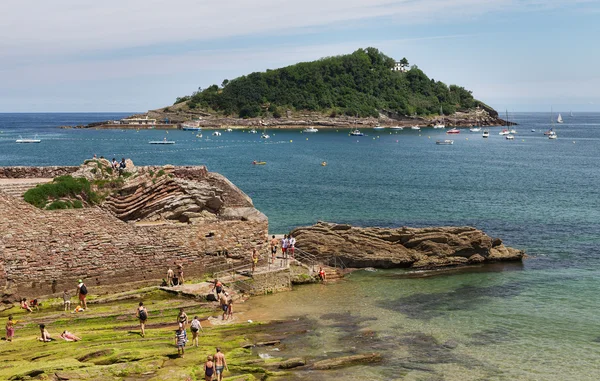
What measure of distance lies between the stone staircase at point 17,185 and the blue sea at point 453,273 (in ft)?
40.5

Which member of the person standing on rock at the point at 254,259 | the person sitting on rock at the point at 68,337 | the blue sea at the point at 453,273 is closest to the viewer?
the person sitting on rock at the point at 68,337

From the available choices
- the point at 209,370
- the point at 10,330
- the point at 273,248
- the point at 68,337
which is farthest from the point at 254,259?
the point at 209,370

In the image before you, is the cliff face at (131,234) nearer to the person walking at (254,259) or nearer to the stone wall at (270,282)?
the person walking at (254,259)

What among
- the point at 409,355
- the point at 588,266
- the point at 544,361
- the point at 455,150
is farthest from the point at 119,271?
the point at 455,150

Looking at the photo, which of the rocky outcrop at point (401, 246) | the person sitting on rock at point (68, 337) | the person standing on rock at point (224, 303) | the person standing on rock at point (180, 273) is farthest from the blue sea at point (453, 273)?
the person sitting on rock at point (68, 337)

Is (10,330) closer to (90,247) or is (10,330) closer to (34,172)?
(90,247)

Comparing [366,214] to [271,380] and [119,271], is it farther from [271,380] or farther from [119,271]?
[271,380]

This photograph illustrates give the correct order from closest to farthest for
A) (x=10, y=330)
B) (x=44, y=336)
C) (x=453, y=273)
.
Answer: (x=44, y=336)
(x=10, y=330)
(x=453, y=273)

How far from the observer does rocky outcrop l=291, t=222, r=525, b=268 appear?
1417 inches

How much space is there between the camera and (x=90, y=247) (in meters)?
27.6

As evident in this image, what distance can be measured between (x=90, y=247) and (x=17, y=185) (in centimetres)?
577

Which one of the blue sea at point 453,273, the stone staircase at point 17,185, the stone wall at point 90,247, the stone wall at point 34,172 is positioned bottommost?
the blue sea at point 453,273

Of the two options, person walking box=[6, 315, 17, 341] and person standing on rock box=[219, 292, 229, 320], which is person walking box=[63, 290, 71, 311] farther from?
person standing on rock box=[219, 292, 229, 320]

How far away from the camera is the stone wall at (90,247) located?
26.0m
